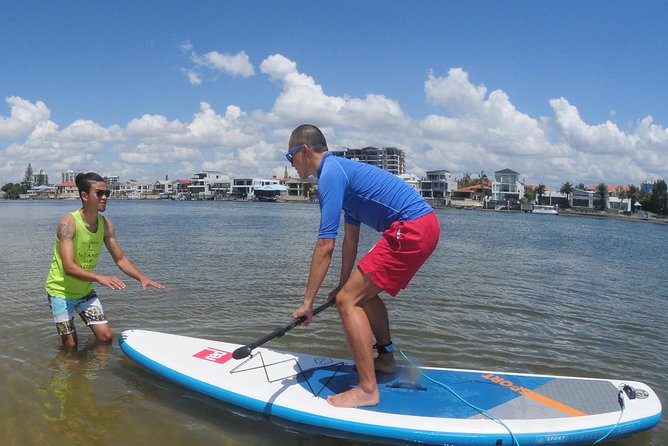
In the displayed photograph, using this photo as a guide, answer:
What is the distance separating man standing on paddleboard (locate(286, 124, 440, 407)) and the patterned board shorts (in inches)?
145

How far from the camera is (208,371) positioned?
5.27m

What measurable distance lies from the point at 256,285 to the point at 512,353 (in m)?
7.21

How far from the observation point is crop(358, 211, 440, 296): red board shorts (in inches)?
169

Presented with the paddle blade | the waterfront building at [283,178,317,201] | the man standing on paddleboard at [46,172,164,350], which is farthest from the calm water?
the waterfront building at [283,178,317,201]

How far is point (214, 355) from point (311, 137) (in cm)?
304

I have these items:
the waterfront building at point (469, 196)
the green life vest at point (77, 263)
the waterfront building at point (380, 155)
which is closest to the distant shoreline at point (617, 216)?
the waterfront building at point (469, 196)

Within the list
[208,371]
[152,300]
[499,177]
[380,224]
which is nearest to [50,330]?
[152,300]

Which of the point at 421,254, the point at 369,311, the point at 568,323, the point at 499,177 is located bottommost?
the point at 568,323

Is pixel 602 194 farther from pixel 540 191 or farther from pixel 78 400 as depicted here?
pixel 78 400

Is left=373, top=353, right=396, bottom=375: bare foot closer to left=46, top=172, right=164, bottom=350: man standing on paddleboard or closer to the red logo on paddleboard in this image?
the red logo on paddleboard

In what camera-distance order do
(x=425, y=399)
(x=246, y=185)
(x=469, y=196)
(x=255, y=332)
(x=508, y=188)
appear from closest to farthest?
(x=425, y=399) → (x=255, y=332) → (x=508, y=188) → (x=469, y=196) → (x=246, y=185)

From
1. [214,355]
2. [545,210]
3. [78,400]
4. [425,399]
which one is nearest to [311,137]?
[425,399]

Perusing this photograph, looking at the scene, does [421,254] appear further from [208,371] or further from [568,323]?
[568,323]

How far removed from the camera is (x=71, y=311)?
6246mm
